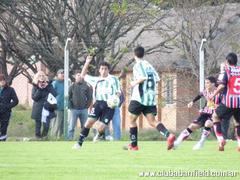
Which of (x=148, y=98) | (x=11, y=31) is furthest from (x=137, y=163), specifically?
(x=11, y=31)

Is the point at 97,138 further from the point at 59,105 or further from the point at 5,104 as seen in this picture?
the point at 5,104

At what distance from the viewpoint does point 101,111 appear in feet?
65.1

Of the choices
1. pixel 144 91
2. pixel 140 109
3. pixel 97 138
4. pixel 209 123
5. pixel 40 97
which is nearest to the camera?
pixel 144 91

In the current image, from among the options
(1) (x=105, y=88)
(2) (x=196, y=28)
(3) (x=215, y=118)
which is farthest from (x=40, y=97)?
(2) (x=196, y=28)

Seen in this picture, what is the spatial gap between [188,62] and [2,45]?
23.2ft

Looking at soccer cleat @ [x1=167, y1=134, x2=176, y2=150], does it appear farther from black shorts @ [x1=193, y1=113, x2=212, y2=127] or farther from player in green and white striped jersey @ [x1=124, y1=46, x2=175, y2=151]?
black shorts @ [x1=193, y1=113, x2=212, y2=127]

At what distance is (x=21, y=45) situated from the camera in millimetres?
35375

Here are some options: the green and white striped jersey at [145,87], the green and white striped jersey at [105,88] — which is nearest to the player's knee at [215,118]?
the green and white striped jersey at [145,87]

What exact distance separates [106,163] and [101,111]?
18.7ft

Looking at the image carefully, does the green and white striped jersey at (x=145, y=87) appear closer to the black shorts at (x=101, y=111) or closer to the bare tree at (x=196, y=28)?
the black shorts at (x=101, y=111)

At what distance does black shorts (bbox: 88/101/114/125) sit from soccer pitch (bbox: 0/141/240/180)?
1454 mm

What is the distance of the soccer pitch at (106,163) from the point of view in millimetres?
12195

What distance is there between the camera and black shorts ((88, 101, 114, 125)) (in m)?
19.6

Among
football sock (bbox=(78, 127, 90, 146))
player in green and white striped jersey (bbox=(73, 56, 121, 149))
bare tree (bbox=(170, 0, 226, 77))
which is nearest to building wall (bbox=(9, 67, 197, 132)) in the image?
bare tree (bbox=(170, 0, 226, 77))
